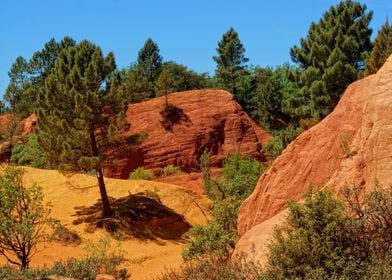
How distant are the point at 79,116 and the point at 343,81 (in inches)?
577

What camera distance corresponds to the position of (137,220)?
26.3 meters

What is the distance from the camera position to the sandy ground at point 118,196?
21.5 m

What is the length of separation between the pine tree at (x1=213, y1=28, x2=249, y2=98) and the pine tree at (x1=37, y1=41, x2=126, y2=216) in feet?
125

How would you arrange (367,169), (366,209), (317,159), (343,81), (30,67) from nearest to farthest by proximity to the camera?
1. (366,209)
2. (367,169)
3. (317,159)
4. (343,81)
5. (30,67)

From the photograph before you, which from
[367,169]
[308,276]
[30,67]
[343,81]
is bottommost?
[308,276]

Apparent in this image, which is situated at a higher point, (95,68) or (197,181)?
(95,68)

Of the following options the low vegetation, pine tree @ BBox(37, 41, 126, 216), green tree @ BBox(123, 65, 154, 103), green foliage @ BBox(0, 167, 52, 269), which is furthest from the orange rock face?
the low vegetation

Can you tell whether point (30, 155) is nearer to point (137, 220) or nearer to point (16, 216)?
point (137, 220)

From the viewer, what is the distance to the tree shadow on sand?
2544 centimetres

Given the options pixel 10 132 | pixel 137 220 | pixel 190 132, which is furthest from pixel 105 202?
pixel 10 132

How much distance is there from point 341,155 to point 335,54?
65.4 feet

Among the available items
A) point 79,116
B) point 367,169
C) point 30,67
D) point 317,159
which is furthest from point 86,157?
point 30,67

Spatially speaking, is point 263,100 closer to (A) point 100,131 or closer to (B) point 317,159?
(A) point 100,131

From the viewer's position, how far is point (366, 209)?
830 centimetres
